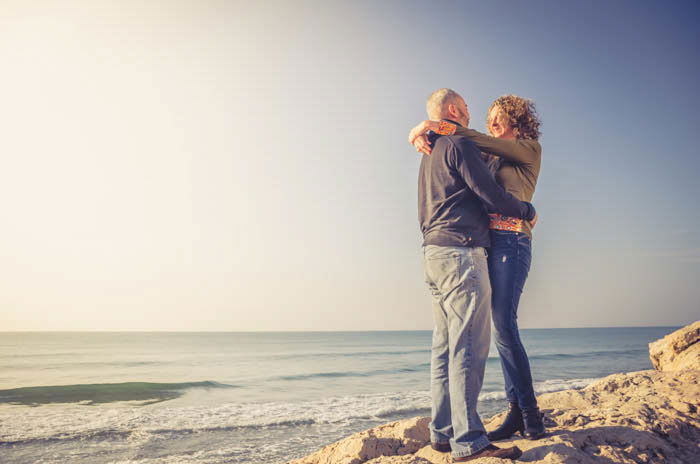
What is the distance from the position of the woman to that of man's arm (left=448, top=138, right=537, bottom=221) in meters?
0.11

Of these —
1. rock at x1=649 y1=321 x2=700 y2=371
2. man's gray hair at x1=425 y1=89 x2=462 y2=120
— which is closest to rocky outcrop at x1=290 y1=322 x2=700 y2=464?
rock at x1=649 y1=321 x2=700 y2=371

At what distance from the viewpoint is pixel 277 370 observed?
1980 centimetres

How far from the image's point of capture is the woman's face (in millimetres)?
2848

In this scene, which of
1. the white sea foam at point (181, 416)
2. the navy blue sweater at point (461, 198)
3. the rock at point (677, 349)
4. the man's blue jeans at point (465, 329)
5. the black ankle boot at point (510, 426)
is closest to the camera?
the man's blue jeans at point (465, 329)

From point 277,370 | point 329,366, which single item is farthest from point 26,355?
point 329,366

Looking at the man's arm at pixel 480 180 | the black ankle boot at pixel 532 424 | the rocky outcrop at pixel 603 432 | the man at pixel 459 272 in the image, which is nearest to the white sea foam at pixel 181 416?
the rocky outcrop at pixel 603 432

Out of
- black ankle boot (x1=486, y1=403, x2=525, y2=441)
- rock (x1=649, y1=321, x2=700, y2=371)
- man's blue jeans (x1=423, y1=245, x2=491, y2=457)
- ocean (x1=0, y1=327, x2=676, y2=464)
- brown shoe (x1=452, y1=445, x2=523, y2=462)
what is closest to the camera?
brown shoe (x1=452, y1=445, x2=523, y2=462)

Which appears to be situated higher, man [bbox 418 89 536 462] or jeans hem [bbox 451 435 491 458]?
man [bbox 418 89 536 462]

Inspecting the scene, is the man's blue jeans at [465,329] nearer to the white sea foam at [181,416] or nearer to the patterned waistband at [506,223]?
the patterned waistband at [506,223]

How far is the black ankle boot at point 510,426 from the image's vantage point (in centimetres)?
265

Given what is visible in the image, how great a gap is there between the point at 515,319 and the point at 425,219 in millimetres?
846

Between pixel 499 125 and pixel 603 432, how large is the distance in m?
2.09

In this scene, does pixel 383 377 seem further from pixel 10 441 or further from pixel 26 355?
pixel 26 355

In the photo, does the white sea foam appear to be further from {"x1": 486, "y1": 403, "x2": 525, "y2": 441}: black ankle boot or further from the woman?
the woman
